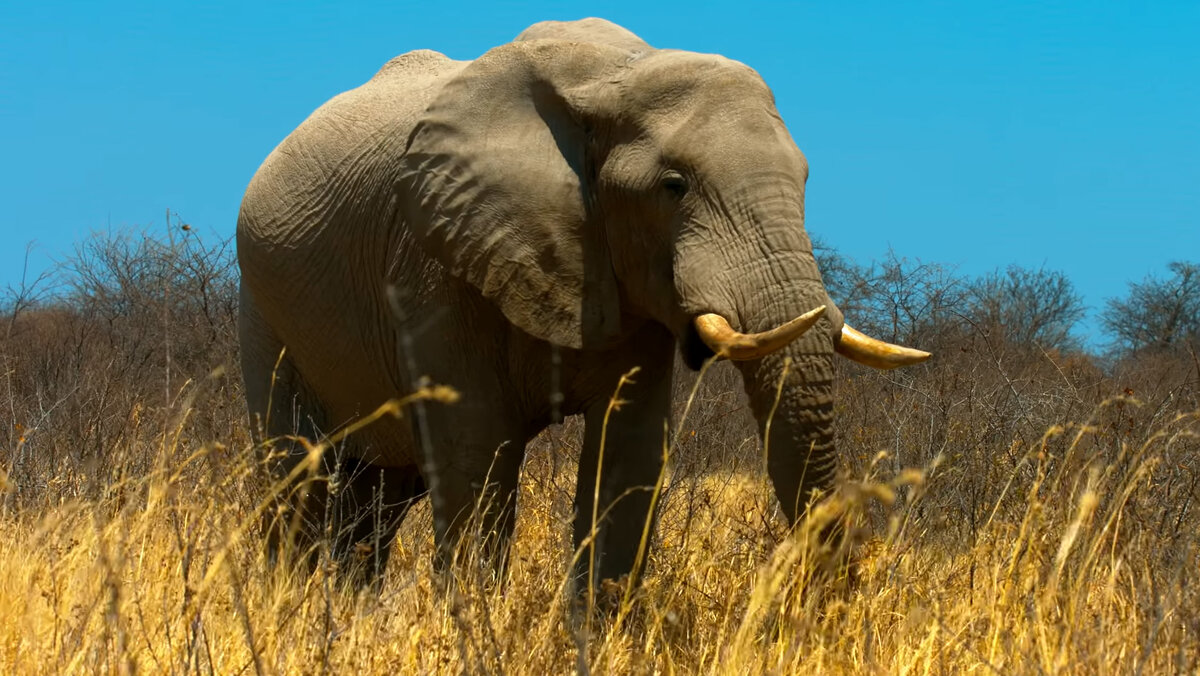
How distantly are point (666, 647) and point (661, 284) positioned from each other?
1159mm

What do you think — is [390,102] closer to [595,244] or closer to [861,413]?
[595,244]

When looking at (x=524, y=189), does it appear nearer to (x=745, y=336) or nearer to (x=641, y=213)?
(x=641, y=213)

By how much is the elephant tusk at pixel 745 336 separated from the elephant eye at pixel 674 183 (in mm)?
448

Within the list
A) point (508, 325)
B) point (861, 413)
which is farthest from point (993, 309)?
point (508, 325)

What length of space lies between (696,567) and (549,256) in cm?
162

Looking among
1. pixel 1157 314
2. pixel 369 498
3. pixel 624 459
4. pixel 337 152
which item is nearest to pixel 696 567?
pixel 624 459

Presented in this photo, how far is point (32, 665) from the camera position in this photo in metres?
3.84

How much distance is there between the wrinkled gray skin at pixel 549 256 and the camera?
4.71 metres

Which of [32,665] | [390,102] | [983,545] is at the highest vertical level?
[390,102]

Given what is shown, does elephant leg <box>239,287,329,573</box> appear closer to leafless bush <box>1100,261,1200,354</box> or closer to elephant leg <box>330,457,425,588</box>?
elephant leg <box>330,457,425,588</box>

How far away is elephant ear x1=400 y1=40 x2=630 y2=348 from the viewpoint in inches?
202

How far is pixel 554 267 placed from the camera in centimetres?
513

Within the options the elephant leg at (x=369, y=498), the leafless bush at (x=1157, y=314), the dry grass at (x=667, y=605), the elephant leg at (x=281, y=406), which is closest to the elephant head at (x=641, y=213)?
the dry grass at (x=667, y=605)

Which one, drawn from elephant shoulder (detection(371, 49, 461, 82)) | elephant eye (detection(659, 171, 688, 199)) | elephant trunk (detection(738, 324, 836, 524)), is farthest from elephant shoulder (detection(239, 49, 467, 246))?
elephant trunk (detection(738, 324, 836, 524))
